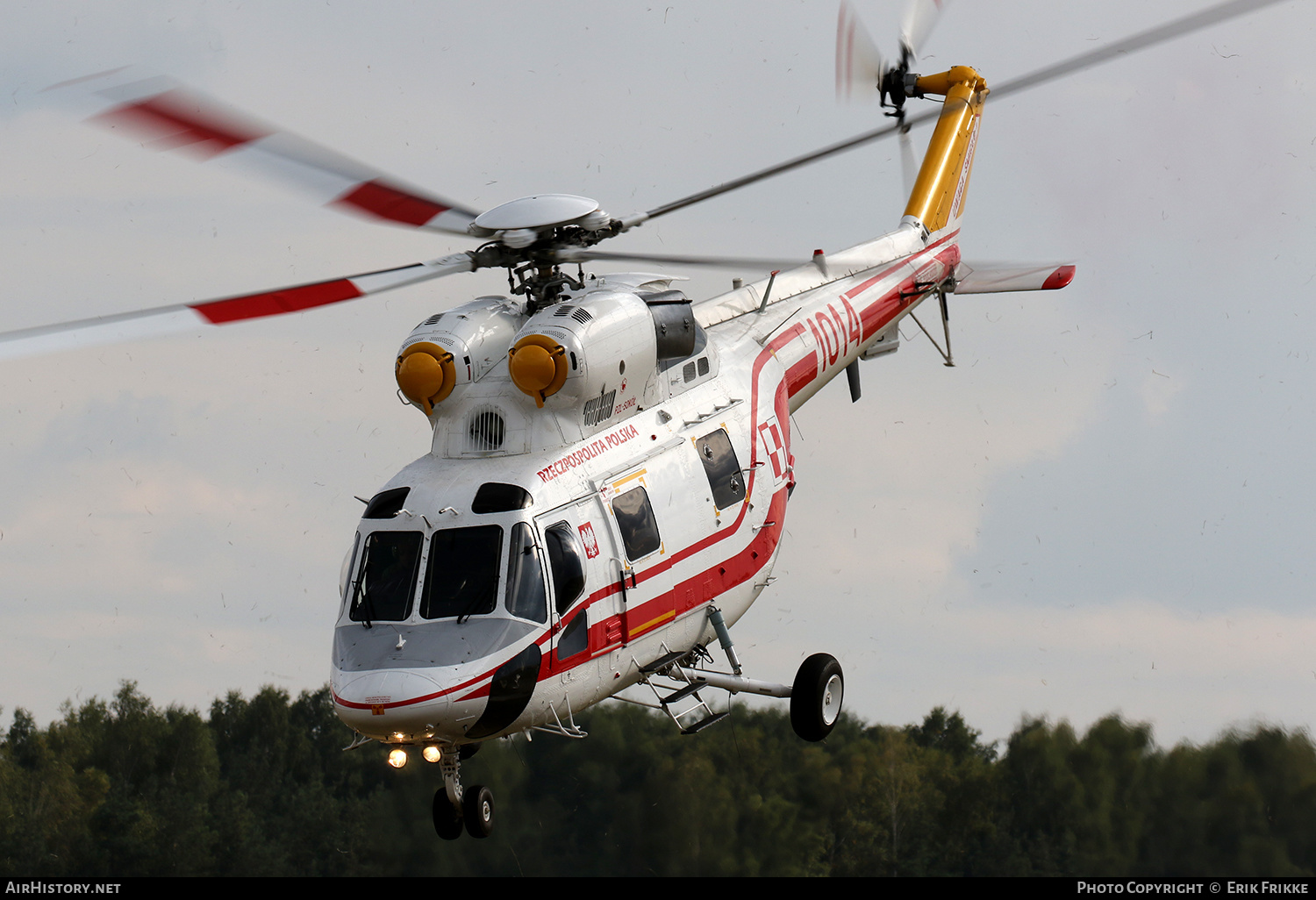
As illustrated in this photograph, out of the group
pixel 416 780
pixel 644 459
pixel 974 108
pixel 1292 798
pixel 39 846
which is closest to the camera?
pixel 644 459

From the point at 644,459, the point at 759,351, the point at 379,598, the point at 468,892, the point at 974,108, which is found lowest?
the point at 468,892

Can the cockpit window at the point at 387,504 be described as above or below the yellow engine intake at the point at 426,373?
below

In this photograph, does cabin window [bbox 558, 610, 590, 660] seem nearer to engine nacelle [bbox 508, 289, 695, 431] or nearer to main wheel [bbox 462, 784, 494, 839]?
main wheel [bbox 462, 784, 494, 839]

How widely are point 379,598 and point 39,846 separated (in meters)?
20.0

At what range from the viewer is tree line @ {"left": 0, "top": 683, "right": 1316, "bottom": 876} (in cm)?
1684

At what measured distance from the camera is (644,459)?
1177cm

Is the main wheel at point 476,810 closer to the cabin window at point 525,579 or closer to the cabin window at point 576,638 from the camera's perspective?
the cabin window at point 576,638

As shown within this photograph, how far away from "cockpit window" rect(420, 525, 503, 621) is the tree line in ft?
28.8

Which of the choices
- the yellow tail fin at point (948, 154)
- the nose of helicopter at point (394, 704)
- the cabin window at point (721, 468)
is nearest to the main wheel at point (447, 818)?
the nose of helicopter at point (394, 704)

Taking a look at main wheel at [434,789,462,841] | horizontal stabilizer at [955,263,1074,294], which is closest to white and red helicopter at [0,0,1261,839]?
main wheel at [434,789,462,841]

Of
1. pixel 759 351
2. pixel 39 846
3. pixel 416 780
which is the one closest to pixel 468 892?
pixel 416 780

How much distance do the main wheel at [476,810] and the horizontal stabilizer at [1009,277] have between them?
29.0ft

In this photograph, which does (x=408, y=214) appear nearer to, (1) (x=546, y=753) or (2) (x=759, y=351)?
(2) (x=759, y=351)

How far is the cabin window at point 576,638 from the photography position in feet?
35.2
